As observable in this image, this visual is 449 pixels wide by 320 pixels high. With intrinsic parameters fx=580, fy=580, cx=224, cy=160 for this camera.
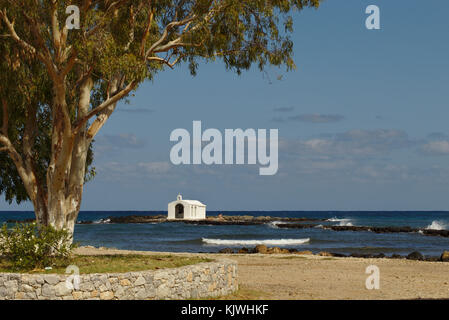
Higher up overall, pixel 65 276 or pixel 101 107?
pixel 101 107

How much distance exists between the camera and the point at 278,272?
2195cm

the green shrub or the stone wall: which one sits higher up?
the green shrub

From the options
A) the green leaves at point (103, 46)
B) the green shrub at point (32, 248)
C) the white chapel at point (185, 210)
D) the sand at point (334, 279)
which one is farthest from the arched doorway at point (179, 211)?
the green shrub at point (32, 248)

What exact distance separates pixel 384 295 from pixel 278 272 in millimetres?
6548

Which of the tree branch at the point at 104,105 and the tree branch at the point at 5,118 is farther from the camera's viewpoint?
the tree branch at the point at 5,118

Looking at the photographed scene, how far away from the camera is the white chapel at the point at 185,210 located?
93.1m

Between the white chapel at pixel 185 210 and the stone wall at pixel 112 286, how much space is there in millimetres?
78838

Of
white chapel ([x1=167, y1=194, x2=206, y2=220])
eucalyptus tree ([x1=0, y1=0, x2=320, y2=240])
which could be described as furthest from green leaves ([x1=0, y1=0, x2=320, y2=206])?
white chapel ([x1=167, y1=194, x2=206, y2=220])

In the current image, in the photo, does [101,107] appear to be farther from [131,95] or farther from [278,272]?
[278,272]

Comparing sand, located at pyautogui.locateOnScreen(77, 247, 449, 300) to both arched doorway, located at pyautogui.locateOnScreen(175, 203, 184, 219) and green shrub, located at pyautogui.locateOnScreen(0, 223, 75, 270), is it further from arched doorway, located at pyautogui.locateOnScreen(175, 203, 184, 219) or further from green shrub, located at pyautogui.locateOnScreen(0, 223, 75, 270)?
arched doorway, located at pyautogui.locateOnScreen(175, 203, 184, 219)

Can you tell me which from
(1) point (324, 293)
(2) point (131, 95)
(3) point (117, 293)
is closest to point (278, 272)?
(1) point (324, 293)

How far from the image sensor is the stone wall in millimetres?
12000

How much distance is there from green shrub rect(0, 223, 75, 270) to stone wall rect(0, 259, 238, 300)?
1.28 metres

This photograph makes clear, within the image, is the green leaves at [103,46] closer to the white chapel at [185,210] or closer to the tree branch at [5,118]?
the tree branch at [5,118]
